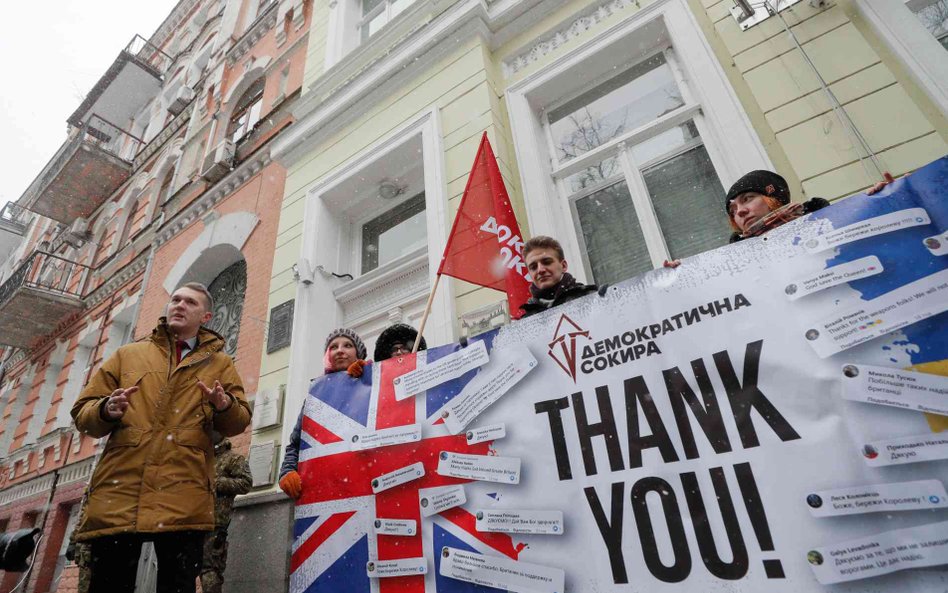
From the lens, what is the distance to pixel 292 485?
2281 mm

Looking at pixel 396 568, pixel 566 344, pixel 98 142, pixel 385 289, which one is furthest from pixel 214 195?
pixel 98 142

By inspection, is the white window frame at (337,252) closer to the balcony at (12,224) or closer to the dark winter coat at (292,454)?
the dark winter coat at (292,454)

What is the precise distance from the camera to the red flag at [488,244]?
9.11 ft

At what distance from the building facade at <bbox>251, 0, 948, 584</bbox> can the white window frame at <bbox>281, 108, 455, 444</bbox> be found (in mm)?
24

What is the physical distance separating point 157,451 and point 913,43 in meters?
4.69

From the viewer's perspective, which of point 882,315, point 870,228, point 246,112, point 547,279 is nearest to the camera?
point 882,315

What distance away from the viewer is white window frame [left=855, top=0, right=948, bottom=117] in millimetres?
2512

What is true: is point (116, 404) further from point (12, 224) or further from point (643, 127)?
point (12, 224)

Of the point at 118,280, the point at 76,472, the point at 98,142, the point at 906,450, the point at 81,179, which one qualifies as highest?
the point at 98,142

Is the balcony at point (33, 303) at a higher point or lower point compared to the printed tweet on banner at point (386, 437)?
higher

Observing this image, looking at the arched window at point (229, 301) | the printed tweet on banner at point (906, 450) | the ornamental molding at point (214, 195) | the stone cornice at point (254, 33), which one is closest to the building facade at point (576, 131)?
the ornamental molding at point (214, 195)

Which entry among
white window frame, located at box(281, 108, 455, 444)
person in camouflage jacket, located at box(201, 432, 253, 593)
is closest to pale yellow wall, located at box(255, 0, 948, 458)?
white window frame, located at box(281, 108, 455, 444)

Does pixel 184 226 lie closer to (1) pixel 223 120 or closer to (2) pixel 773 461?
(1) pixel 223 120

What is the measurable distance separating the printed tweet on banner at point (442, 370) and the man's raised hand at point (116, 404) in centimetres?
119
